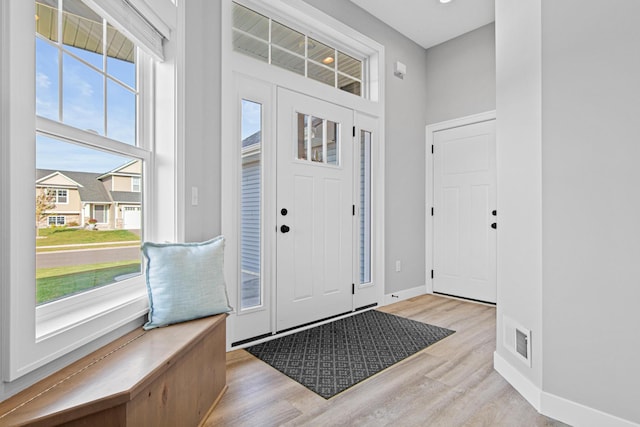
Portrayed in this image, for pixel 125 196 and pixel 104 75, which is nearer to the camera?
pixel 104 75

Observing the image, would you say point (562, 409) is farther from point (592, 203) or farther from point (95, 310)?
point (95, 310)

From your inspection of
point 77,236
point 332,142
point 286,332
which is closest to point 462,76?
point 332,142

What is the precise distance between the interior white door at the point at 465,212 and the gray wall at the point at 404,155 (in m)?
0.22

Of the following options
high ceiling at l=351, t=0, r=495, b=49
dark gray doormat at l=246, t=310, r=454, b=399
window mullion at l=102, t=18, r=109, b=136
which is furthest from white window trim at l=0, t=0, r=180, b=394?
high ceiling at l=351, t=0, r=495, b=49

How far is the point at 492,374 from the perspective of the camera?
2125 millimetres

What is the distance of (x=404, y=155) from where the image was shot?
3961mm

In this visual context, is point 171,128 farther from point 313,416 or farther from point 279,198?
point 313,416

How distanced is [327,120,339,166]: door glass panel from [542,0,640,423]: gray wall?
1765 millimetres

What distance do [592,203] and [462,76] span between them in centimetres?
283

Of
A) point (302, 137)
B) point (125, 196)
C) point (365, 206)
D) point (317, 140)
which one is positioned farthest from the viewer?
point (365, 206)

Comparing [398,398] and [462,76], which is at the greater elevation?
[462,76]

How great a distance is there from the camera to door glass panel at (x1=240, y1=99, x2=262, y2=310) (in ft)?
8.46

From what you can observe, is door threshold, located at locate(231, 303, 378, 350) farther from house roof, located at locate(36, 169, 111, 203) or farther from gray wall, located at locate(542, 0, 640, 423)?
gray wall, located at locate(542, 0, 640, 423)

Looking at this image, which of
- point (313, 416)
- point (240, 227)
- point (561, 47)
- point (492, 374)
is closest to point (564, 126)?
point (561, 47)
